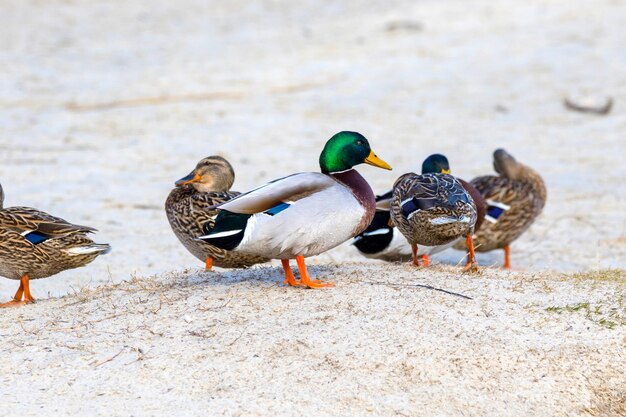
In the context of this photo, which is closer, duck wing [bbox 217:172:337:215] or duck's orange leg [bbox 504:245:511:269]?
duck wing [bbox 217:172:337:215]

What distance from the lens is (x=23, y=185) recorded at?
11.2 meters

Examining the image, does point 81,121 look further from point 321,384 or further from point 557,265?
point 321,384

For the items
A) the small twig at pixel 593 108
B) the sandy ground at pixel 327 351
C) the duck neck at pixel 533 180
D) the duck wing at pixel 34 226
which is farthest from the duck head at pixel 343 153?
the small twig at pixel 593 108

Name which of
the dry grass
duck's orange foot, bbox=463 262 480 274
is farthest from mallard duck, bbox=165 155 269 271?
the dry grass

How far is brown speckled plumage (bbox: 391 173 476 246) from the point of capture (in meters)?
7.08

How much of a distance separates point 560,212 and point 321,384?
20.8 feet

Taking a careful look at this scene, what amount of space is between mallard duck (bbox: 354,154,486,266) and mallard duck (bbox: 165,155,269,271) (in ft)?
3.83

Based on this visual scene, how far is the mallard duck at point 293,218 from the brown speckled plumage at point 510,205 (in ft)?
11.3

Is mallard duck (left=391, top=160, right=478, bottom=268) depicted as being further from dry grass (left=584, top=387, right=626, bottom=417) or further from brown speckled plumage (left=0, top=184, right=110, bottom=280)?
brown speckled plumage (left=0, top=184, right=110, bottom=280)

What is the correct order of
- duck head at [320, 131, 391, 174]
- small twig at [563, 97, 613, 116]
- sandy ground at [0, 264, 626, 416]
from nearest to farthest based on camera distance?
1. sandy ground at [0, 264, 626, 416]
2. duck head at [320, 131, 391, 174]
3. small twig at [563, 97, 613, 116]

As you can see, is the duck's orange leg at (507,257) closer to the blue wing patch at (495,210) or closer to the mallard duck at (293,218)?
the blue wing patch at (495,210)

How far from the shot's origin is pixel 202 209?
7.28 m

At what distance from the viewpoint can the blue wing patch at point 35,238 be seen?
6.74 metres

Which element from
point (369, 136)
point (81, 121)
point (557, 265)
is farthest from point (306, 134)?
point (557, 265)
